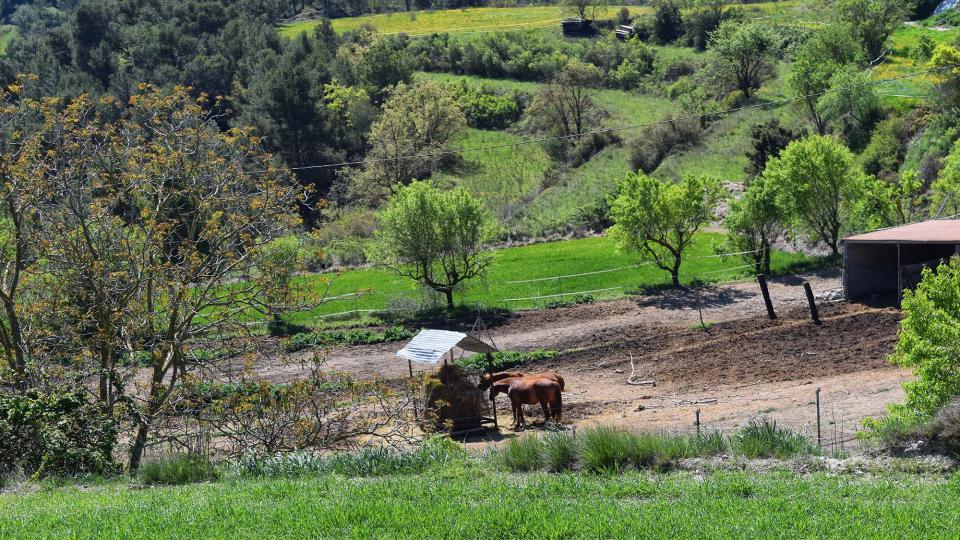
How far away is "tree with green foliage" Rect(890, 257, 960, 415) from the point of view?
1558cm

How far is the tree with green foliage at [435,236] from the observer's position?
128 feet

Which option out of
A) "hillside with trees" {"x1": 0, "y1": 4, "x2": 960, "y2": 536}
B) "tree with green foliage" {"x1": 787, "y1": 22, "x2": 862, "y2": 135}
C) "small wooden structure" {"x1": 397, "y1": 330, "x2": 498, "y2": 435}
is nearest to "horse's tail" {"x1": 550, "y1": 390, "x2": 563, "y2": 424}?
"small wooden structure" {"x1": 397, "y1": 330, "x2": 498, "y2": 435}

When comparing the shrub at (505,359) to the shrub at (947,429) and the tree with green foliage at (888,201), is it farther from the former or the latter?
the shrub at (947,429)

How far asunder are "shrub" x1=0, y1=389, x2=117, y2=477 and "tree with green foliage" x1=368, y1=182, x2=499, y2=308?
21.7 metres

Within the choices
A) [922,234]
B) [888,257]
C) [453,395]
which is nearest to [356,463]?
[453,395]

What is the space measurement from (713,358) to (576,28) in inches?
3138

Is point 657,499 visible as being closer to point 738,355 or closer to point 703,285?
point 738,355

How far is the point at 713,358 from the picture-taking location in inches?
1104

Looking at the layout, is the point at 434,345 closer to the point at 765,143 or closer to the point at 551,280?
the point at 551,280

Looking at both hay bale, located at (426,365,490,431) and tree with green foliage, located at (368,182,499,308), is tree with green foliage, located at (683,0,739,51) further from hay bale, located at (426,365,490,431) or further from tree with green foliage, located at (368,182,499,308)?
hay bale, located at (426,365,490,431)

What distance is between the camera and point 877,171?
50.0 meters

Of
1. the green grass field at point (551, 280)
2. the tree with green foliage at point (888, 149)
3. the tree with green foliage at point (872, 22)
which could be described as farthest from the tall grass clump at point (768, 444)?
the tree with green foliage at point (872, 22)

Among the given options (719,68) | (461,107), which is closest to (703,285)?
(719,68)

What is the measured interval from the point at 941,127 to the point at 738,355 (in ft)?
85.4
